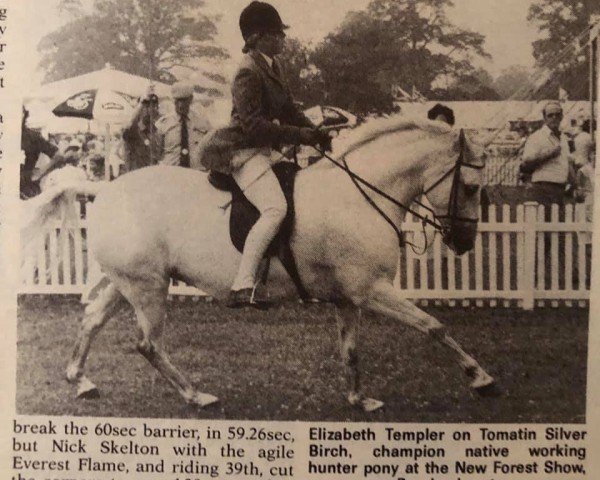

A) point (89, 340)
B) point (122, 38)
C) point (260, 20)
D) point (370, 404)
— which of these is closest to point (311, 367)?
point (370, 404)

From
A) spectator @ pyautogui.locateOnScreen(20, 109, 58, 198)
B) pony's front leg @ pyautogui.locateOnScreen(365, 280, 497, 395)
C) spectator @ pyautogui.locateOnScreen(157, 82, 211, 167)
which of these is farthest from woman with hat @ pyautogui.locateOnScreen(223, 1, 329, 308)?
spectator @ pyautogui.locateOnScreen(20, 109, 58, 198)

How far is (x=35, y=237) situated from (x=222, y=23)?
3.69ft

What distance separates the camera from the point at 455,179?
11.1ft

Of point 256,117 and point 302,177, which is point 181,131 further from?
point 302,177

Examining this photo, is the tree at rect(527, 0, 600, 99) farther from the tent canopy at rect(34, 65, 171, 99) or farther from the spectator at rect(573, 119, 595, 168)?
the tent canopy at rect(34, 65, 171, 99)

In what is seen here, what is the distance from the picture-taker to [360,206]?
3.38 meters

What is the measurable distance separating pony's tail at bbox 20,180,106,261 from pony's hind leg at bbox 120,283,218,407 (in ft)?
1.38

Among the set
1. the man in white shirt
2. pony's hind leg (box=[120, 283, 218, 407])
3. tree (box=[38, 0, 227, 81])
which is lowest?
pony's hind leg (box=[120, 283, 218, 407])

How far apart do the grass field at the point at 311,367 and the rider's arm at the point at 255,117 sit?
0.67 m

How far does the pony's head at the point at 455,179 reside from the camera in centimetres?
340

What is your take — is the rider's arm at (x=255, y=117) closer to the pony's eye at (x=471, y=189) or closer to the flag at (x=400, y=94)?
the flag at (x=400, y=94)

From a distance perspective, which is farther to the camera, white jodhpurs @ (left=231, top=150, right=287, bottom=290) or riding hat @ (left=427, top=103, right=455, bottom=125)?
riding hat @ (left=427, top=103, right=455, bottom=125)

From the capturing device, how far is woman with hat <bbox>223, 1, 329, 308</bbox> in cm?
333

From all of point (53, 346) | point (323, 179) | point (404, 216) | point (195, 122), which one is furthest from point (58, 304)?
point (404, 216)
